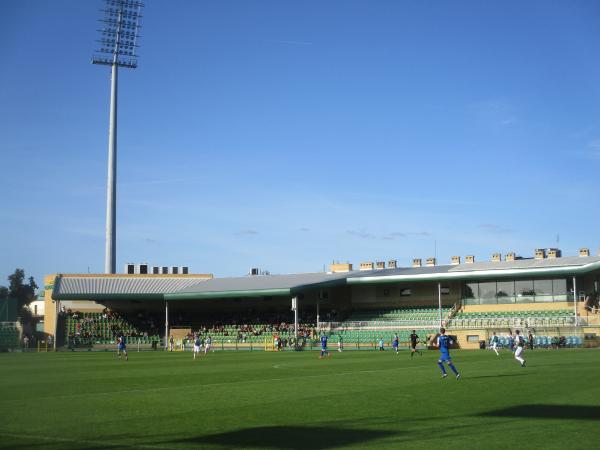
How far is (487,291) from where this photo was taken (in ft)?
251

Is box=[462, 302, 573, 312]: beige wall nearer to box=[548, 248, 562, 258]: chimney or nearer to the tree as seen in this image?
box=[548, 248, 562, 258]: chimney

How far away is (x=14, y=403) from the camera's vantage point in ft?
70.6

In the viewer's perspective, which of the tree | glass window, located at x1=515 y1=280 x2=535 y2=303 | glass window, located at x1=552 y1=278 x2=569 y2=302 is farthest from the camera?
the tree

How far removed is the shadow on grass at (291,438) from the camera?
14.0m

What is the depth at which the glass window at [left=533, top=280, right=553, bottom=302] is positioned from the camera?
72250mm

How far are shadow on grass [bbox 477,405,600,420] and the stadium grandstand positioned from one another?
43.2 meters

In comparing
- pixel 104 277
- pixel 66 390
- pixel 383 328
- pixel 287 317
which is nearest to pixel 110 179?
pixel 104 277

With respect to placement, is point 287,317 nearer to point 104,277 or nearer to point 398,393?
point 104,277

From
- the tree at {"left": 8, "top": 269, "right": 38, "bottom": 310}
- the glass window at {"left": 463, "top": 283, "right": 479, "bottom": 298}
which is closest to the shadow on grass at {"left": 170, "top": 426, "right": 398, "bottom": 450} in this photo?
the glass window at {"left": 463, "top": 283, "right": 479, "bottom": 298}

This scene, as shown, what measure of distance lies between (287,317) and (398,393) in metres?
62.7

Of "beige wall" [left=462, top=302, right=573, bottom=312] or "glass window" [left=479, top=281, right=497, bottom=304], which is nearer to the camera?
"beige wall" [left=462, top=302, right=573, bottom=312]

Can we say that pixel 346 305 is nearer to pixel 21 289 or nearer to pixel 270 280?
pixel 270 280

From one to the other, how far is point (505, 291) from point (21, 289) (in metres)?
107

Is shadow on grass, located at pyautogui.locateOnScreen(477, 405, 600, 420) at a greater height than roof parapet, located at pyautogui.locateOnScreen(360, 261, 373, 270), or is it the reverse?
Answer: roof parapet, located at pyautogui.locateOnScreen(360, 261, 373, 270)
